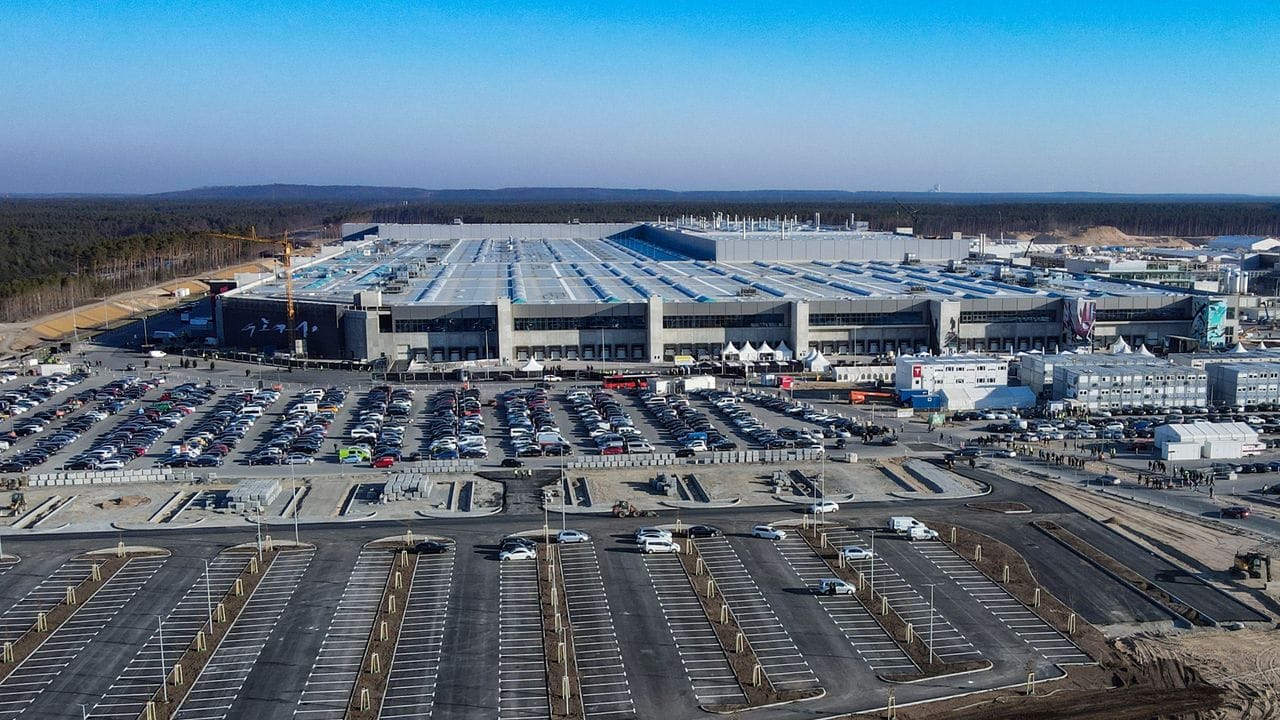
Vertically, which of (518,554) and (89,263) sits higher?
(89,263)

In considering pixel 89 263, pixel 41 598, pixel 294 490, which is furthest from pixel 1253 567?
pixel 89 263

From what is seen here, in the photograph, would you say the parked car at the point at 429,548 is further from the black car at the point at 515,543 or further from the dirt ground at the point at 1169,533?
the dirt ground at the point at 1169,533

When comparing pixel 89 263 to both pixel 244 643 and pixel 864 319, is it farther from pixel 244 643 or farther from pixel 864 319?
pixel 244 643

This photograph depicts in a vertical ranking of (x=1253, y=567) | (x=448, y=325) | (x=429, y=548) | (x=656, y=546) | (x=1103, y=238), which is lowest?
(x=429, y=548)

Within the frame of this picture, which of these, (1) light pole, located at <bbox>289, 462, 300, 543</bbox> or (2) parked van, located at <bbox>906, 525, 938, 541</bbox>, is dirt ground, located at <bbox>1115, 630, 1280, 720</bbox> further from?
(1) light pole, located at <bbox>289, 462, 300, 543</bbox>

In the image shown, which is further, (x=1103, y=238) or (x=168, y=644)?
(x=1103, y=238)

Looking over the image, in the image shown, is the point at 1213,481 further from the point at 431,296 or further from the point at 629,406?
the point at 431,296

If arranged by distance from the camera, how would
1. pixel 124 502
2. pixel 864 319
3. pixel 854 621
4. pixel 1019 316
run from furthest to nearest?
pixel 1019 316, pixel 864 319, pixel 124 502, pixel 854 621

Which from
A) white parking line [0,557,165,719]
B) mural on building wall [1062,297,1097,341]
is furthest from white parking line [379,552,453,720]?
mural on building wall [1062,297,1097,341]
